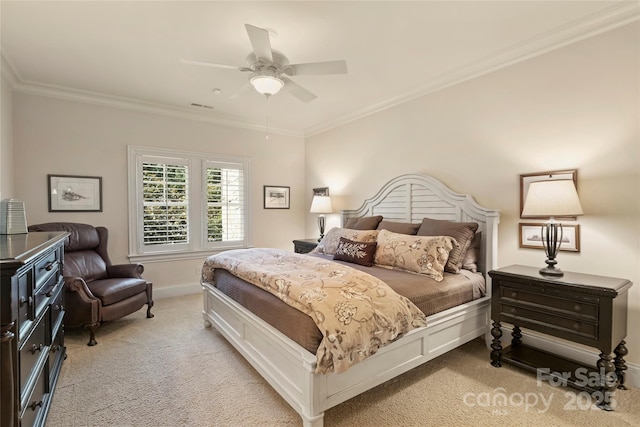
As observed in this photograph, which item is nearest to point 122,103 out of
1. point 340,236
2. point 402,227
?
point 340,236

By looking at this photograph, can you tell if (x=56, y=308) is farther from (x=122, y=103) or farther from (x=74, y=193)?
(x=122, y=103)

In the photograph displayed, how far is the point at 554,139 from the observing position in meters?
2.69

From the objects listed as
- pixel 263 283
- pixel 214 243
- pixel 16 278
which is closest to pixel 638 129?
pixel 263 283

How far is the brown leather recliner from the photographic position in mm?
3006

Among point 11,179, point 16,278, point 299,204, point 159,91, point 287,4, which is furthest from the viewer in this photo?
point 299,204

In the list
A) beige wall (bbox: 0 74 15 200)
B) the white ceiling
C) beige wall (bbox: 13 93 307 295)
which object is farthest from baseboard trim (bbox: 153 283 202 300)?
the white ceiling

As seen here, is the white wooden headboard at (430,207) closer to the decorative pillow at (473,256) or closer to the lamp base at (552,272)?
the decorative pillow at (473,256)

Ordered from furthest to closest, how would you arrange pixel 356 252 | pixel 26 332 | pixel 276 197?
1. pixel 276 197
2. pixel 356 252
3. pixel 26 332

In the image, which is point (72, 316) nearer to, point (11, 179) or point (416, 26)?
point (11, 179)

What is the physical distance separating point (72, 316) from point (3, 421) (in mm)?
2178

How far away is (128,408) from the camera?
205 centimetres

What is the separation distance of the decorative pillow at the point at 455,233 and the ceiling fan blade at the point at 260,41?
86.9 inches

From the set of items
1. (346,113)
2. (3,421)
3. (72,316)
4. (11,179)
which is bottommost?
(72,316)

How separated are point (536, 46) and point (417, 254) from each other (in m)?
2.14
